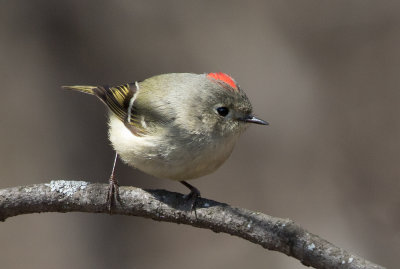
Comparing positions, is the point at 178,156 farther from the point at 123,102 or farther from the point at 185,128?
the point at 123,102

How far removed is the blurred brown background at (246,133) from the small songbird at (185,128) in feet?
6.04

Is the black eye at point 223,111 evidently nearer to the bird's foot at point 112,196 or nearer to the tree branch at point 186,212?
the tree branch at point 186,212

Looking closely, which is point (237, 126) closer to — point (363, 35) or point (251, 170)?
point (251, 170)

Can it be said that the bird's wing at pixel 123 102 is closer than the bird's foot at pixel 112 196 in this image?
No

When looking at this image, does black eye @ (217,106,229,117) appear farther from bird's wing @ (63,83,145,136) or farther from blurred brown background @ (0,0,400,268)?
blurred brown background @ (0,0,400,268)

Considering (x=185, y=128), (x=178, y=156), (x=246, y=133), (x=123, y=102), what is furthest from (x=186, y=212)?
(x=246, y=133)

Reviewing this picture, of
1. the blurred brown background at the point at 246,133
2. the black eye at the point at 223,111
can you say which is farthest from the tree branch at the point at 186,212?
the blurred brown background at the point at 246,133

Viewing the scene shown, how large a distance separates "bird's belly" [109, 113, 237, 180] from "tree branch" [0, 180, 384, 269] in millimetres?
148

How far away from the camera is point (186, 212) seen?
2.86 meters

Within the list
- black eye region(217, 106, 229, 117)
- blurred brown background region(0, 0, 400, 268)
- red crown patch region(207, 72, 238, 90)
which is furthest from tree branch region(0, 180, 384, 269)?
blurred brown background region(0, 0, 400, 268)

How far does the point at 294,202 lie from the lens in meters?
5.93

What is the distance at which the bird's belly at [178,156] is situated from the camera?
3.03 metres

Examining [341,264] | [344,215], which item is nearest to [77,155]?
[344,215]

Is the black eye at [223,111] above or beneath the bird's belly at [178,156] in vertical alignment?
above
